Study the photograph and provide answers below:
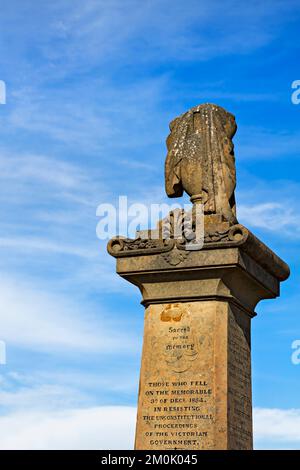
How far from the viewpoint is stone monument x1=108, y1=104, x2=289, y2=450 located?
49.4 ft

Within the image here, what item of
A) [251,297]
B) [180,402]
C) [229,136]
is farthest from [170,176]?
[180,402]

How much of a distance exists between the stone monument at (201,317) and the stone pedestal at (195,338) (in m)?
0.01

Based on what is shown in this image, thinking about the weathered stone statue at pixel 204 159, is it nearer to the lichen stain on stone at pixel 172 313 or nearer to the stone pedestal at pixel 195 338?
the stone pedestal at pixel 195 338

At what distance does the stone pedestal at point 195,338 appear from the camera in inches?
591

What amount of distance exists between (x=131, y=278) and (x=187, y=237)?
1090 mm

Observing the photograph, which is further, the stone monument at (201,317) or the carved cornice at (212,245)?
the carved cornice at (212,245)

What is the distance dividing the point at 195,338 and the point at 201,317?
12.4 inches

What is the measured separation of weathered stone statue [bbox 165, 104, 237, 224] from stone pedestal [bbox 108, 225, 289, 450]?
0.99 meters

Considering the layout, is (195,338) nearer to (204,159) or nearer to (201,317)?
(201,317)

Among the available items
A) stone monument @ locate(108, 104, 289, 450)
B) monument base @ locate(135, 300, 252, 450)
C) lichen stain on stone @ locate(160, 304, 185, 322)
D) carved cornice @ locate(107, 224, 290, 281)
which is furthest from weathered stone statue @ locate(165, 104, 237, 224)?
monument base @ locate(135, 300, 252, 450)

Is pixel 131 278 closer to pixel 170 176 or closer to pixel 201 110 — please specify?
pixel 170 176

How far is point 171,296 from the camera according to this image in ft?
51.5

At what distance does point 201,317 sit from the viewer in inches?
609

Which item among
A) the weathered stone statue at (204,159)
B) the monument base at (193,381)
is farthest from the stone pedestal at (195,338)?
the weathered stone statue at (204,159)
